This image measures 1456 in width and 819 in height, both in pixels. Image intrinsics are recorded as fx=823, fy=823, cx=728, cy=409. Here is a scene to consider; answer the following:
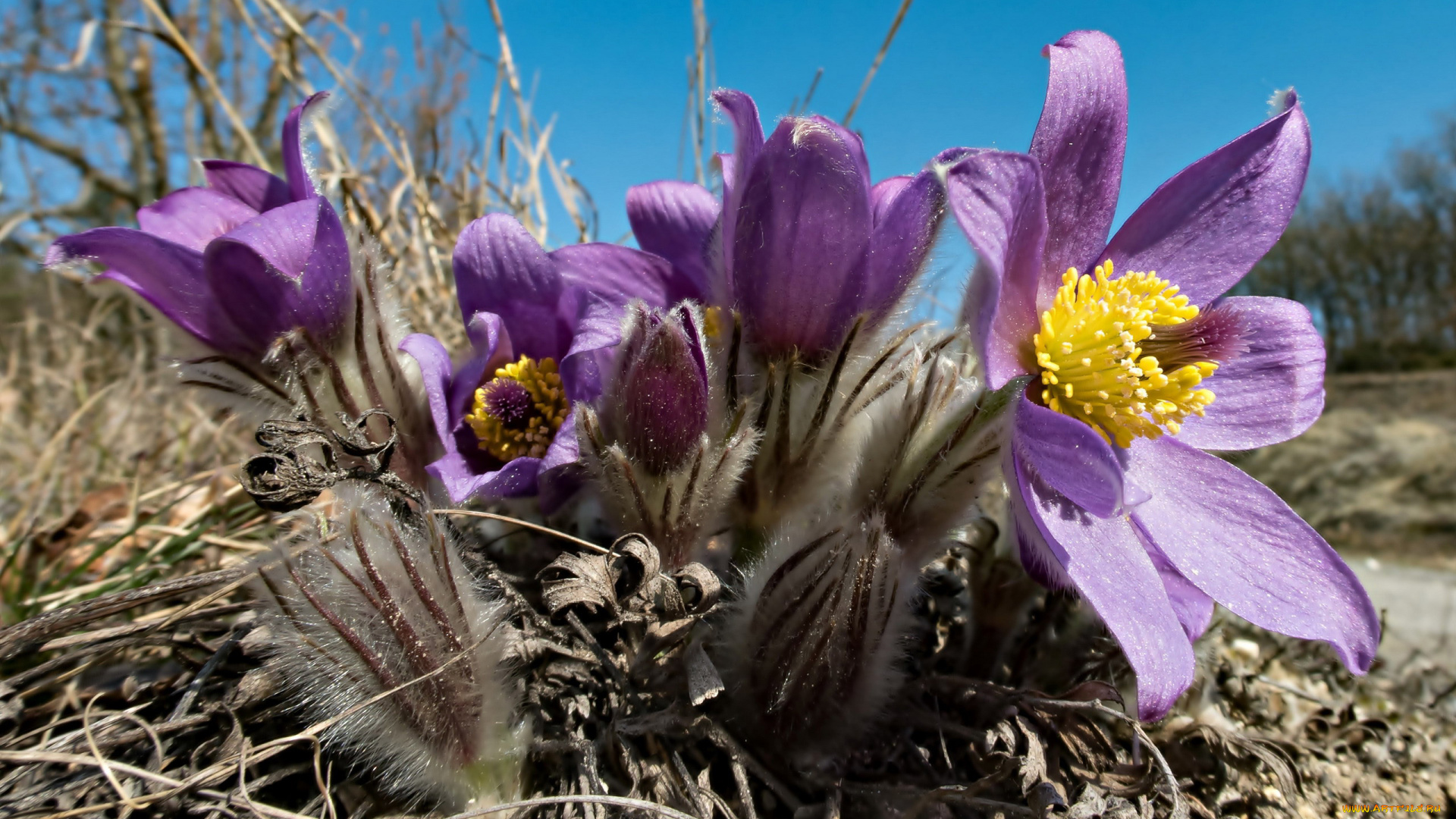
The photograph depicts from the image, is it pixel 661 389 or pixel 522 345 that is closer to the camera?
pixel 661 389

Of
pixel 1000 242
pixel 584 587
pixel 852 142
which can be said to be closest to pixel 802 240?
pixel 852 142

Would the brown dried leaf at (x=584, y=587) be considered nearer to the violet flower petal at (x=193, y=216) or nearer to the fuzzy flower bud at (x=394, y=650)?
the fuzzy flower bud at (x=394, y=650)

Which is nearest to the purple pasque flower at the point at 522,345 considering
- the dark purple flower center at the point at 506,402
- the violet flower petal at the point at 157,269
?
the dark purple flower center at the point at 506,402

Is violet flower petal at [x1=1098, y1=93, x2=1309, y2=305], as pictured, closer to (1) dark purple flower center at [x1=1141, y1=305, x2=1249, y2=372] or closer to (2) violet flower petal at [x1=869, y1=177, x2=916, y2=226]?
(1) dark purple flower center at [x1=1141, y1=305, x2=1249, y2=372]

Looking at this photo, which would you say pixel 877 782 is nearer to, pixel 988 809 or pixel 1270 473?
pixel 988 809

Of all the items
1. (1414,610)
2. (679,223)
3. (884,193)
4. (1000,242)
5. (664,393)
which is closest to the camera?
(1000,242)

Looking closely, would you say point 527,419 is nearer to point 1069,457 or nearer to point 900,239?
point 900,239

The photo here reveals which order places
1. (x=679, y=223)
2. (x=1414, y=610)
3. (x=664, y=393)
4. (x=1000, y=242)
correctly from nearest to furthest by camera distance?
(x=1000, y=242)
(x=664, y=393)
(x=679, y=223)
(x=1414, y=610)
